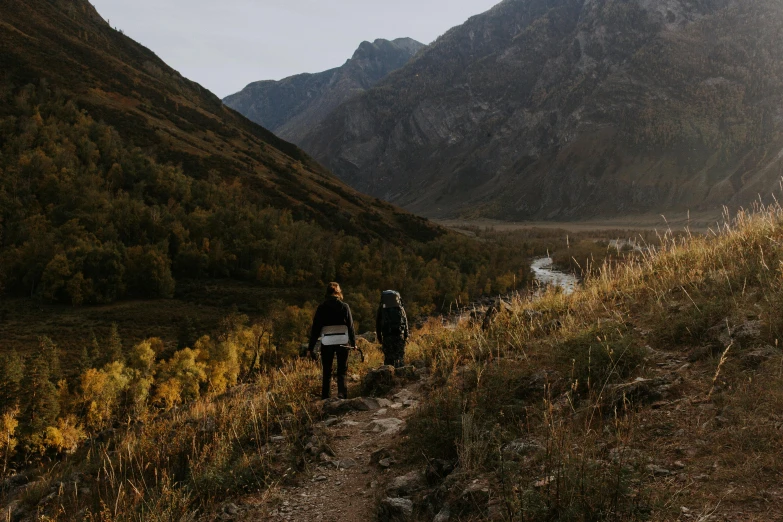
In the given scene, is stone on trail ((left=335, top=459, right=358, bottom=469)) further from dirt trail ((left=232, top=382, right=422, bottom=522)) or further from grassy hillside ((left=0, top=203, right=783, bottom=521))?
grassy hillside ((left=0, top=203, right=783, bottom=521))

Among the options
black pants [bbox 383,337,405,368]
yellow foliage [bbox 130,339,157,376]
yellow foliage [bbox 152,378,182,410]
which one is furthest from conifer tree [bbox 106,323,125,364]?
black pants [bbox 383,337,405,368]

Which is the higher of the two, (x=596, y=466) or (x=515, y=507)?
(x=596, y=466)

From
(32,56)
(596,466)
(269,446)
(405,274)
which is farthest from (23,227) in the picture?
(596,466)

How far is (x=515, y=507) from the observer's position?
3695mm

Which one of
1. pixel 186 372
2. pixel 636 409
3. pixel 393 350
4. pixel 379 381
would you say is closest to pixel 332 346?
pixel 379 381

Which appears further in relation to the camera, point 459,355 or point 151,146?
point 151,146

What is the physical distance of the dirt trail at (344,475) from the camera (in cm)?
524

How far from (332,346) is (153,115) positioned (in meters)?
123

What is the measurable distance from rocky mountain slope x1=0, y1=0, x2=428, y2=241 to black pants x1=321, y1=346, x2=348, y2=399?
94704mm

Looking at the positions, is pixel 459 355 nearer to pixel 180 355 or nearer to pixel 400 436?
pixel 400 436

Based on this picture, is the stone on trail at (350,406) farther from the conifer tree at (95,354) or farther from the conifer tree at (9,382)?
the conifer tree at (95,354)

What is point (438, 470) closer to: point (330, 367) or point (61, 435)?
point (330, 367)

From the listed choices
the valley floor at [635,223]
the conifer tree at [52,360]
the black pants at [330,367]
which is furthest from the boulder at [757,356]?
the valley floor at [635,223]

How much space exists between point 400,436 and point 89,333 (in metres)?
69.3
